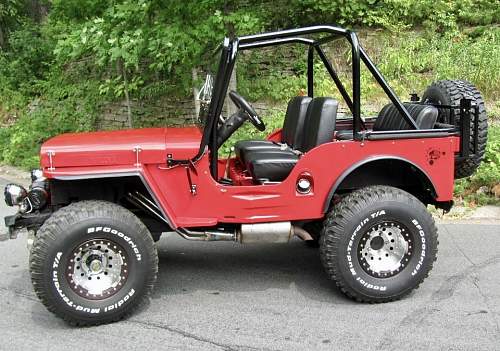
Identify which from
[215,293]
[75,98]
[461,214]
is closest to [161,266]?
[215,293]

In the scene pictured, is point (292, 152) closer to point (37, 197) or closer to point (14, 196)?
point (37, 197)

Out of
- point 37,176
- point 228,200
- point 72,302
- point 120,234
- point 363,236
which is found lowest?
point 72,302

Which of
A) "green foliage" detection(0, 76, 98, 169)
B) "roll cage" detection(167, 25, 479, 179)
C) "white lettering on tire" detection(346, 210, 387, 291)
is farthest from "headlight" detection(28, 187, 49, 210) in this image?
"green foliage" detection(0, 76, 98, 169)

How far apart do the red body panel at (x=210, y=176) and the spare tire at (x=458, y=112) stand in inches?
16.6

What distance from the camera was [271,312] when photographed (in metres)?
4.02

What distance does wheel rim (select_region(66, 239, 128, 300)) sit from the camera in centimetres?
382

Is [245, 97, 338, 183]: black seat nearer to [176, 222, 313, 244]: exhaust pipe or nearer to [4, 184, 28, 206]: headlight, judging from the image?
[176, 222, 313, 244]: exhaust pipe

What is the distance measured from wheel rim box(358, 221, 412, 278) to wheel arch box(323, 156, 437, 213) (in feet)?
1.27

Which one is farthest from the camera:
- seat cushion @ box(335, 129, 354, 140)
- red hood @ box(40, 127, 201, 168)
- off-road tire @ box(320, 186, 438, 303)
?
seat cushion @ box(335, 129, 354, 140)

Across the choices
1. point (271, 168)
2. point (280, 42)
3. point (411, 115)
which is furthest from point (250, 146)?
point (411, 115)

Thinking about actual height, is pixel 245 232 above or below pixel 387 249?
above

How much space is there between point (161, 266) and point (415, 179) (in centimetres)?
226

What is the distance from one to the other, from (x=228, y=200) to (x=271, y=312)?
835 mm

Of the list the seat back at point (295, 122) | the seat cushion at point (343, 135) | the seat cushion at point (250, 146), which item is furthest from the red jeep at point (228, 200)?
the seat back at point (295, 122)
